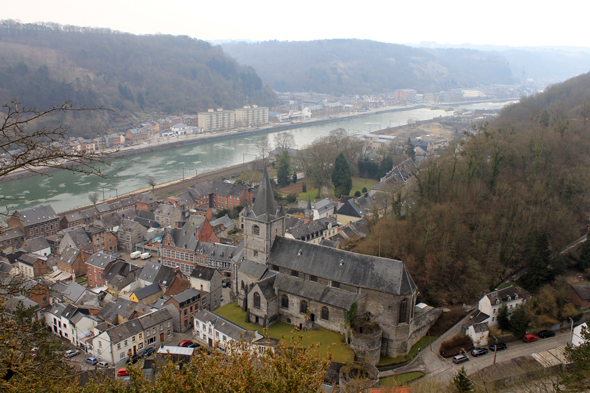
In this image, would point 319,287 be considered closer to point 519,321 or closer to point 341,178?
point 519,321

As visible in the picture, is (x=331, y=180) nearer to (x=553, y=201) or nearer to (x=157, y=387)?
(x=553, y=201)

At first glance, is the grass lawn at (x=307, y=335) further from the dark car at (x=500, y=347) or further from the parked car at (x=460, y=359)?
the dark car at (x=500, y=347)

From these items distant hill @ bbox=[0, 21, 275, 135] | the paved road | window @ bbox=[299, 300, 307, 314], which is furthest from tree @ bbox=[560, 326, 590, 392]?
distant hill @ bbox=[0, 21, 275, 135]

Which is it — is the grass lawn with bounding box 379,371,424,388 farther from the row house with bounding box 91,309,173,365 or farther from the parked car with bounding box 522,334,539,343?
the row house with bounding box 91,309,173,365

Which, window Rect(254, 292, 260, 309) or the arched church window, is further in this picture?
window Rect(254, 292, 260, 309)

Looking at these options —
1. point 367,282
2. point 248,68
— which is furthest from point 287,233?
point 248,68

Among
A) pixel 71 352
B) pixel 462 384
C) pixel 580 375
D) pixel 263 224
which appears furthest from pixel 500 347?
pixel 71 352

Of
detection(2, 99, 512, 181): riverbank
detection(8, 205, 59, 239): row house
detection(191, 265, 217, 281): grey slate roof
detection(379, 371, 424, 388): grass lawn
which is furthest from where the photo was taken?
detection(2, 99, 512, 181): riverbank
